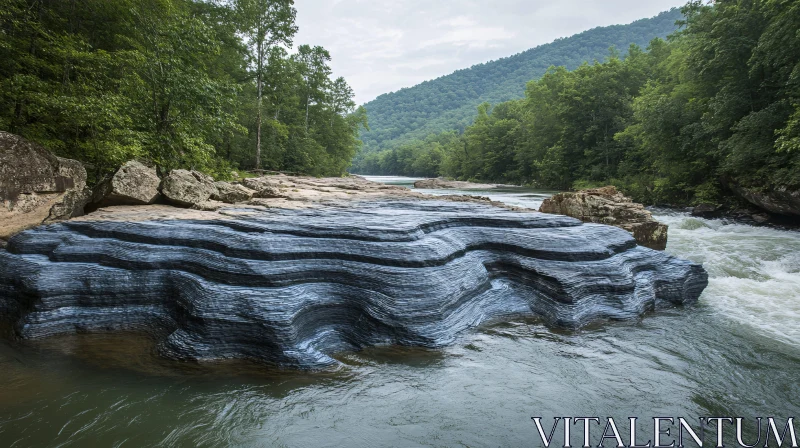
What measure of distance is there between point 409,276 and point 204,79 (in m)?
9.75

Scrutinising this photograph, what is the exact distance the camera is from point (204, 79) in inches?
439

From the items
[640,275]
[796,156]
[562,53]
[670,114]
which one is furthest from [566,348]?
[562,53]

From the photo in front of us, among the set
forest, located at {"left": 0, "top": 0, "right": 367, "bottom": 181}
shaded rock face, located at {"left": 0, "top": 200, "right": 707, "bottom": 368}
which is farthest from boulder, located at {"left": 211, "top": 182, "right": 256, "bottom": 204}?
shaded rock face, located at {"left": 0, "top": 200, "right": 707, "bottom": 368}

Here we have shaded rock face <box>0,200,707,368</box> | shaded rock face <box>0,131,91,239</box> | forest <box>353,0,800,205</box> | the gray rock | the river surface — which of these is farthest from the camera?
forest <box>353,0,800,205</box>

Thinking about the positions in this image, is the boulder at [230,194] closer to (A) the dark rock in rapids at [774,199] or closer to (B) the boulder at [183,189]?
(B) the boulder at [183,189]

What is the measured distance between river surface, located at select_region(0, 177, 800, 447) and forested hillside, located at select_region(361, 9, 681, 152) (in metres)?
140

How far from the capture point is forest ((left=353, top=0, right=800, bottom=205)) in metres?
13.5

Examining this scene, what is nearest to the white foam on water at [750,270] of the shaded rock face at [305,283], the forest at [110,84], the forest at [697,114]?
the shaded rock face at [305,283]

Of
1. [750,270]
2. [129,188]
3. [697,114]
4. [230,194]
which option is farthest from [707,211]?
[129,188]

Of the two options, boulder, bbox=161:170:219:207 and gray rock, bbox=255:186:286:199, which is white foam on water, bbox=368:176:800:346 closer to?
gray rock, bbox=255:186:286:199

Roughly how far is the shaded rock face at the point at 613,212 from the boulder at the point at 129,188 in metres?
11.6

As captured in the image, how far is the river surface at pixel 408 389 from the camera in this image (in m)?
3.26

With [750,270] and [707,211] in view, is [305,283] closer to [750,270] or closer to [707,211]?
[750,270]

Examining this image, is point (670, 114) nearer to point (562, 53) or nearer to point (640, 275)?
point (640, 275)
